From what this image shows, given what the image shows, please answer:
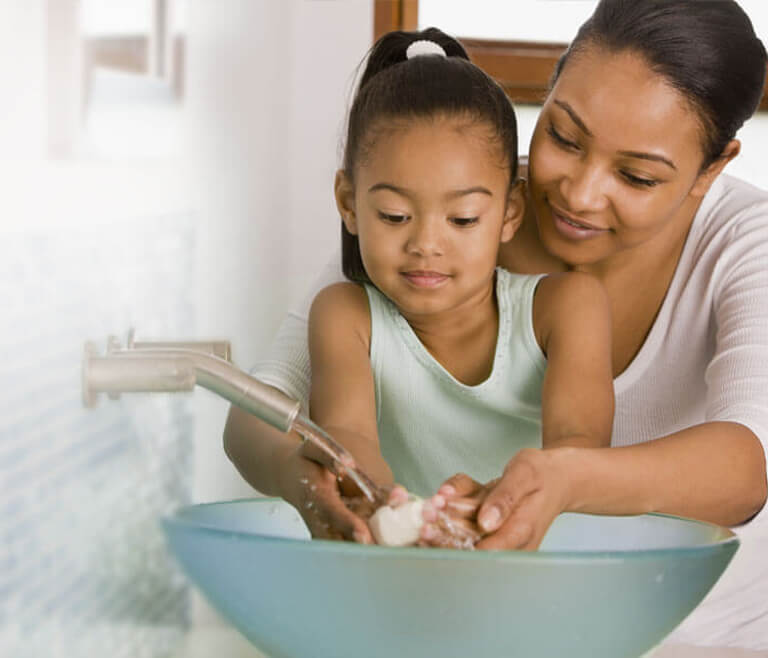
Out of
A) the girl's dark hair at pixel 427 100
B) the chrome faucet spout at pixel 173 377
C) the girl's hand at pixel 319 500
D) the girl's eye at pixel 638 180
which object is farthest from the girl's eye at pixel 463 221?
the chrome faucet spout at pixel 173 377

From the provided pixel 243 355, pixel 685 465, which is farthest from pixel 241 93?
pixel 685 465

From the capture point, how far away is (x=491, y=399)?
1.21 m

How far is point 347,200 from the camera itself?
1.16 meters

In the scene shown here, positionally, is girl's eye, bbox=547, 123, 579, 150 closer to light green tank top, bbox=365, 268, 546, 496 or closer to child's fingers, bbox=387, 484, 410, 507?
light green tank top, bbox=365, 268, 546, 496

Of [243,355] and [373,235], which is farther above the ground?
[373,235]

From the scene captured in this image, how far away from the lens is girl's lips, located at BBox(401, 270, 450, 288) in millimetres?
1068

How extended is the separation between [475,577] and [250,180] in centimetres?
124

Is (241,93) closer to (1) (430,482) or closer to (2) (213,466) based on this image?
(2) (213,466)

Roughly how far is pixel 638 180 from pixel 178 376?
70 centimetres

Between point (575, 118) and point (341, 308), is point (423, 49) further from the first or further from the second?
point (341, 308)

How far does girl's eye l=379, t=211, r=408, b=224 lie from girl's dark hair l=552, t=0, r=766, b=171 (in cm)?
34

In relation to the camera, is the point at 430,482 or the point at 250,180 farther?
the point at 250,180

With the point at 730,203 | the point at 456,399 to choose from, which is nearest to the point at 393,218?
the point at 456,399

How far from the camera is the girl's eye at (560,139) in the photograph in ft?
3.80
